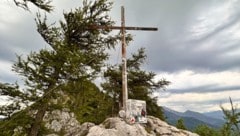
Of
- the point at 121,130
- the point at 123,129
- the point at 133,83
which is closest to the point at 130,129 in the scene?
the point at 123,129

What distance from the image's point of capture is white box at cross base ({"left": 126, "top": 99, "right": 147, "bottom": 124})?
18516mm

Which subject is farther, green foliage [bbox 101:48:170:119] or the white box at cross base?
green foliage [bbox 101:48:170:119]

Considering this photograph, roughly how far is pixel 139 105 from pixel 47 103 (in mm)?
5949

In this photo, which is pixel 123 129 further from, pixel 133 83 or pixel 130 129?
pixel 133 83

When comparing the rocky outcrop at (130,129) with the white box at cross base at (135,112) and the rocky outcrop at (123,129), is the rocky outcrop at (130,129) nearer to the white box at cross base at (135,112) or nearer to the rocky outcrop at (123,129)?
the rocky outcrop at (123,129)

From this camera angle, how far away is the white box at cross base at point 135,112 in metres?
18.5

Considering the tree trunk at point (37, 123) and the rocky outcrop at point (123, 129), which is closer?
the rocky outcrop at point (123, 129)

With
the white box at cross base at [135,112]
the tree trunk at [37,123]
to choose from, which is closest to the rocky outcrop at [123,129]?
the white box at cross base at [135,112]

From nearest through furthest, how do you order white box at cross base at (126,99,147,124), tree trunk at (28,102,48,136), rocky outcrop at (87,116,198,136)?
rocky outcrop at (87,116,198,136) < tree trunk at (28,102,48,136) < white box at cross base at (126,99,147,124)

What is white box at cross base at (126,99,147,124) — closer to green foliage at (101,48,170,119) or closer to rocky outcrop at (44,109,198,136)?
rocky outcrop at (44,109,198,136)

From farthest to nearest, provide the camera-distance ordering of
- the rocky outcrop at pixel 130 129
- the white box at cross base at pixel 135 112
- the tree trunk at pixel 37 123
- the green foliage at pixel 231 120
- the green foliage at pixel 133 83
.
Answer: the green foliage at pixel 133 83 < the white box at cross base at pixel 135 112 < the tree trunk at pixel 37 123 < the rocky outcrop at pixel 130 129 < the green foliage at pixel 231 120

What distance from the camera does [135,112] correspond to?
1881 cm

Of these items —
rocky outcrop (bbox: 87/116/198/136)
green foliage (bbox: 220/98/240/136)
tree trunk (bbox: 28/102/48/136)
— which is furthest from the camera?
tree trunk (bbox: 28/102/48/136)

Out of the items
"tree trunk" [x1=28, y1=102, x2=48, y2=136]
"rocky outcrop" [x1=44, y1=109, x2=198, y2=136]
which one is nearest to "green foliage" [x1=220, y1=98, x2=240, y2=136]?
"rocky outcrop" [x1=44, y1=109, x2=198, y2=136]
